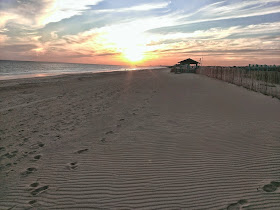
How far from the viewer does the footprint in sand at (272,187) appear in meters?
2.69

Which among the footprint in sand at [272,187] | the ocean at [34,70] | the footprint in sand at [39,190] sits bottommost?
the footprint in sand at [39,190]

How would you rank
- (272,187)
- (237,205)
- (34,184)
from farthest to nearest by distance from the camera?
(34,184) < (272,187) < (237,205)

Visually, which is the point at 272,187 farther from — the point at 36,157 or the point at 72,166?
the point at 36,157

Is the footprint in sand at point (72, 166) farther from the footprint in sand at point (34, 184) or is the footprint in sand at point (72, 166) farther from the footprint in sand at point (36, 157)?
the footprint in sand at point (36, 157)

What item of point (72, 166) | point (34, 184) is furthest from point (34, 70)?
point (34, 184)

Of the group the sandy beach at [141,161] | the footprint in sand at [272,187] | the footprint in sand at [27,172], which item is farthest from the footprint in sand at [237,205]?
the footprint in sand at [27,172]

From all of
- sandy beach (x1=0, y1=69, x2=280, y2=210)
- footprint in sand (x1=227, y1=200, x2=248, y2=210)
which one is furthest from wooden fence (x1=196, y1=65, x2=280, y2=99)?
footprint in sand (x1=227, y1=200, x2=248, y2=210)

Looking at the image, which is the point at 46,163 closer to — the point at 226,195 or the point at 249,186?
the point at 226,195

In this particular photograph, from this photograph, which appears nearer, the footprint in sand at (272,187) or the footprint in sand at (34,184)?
the footprint in sand at (272,187)

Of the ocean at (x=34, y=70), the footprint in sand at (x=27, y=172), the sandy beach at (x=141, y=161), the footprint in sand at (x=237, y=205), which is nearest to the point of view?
the footprint in sand at (x=237, y=205)

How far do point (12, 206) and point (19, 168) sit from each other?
3.45 feet

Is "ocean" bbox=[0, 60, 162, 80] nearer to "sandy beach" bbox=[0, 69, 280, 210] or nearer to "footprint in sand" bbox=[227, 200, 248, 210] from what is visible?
"sandy beach" bbox=[0, 69, 280, 210]

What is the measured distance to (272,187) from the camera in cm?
275

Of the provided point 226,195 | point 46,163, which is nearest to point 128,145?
point 46,163
